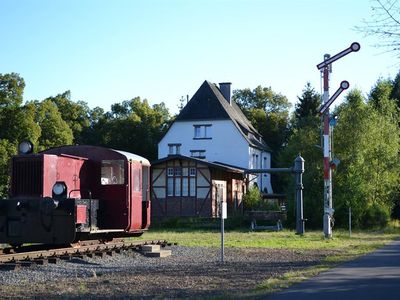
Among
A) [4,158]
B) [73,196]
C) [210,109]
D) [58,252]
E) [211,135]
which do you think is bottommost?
[58,252]

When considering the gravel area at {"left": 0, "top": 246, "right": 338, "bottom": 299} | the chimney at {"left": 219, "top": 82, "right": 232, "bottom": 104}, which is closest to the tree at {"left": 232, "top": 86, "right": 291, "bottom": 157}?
the chimney at {"left": 219, "top": 82, "right": 232, "bottom": 104}

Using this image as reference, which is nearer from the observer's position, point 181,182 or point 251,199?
point 251,199

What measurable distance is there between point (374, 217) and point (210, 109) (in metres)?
22.8

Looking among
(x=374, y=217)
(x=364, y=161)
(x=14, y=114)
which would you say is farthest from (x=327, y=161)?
(x=14, y=114)

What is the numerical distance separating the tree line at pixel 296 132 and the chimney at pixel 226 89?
7.65 meters

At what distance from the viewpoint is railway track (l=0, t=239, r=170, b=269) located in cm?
1503

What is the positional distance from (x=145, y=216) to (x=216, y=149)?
36755 millimetres

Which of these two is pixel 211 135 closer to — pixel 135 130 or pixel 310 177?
pixel 135 130

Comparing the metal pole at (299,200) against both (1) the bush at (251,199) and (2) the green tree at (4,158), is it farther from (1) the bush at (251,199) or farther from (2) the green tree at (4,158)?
(2) the green tree at (4,158)

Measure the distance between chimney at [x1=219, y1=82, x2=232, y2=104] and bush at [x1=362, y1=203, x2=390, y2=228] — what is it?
2570cm

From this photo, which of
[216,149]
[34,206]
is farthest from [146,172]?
[216,149]

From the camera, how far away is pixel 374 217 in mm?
39875

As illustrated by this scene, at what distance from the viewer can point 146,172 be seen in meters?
22.2

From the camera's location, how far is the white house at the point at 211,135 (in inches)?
2276
